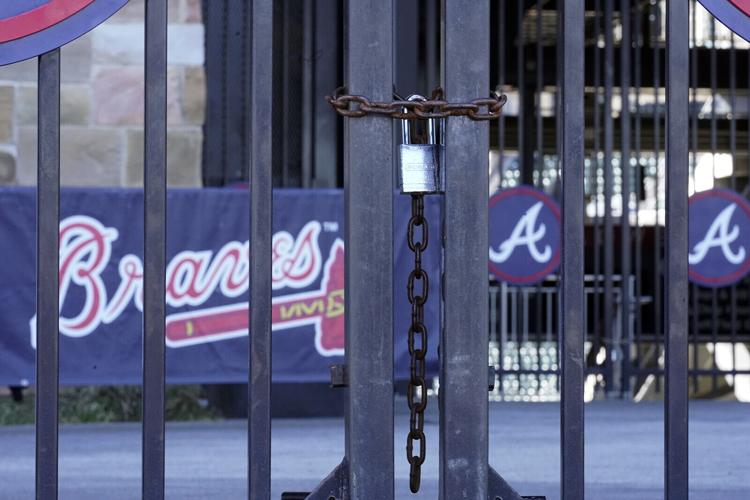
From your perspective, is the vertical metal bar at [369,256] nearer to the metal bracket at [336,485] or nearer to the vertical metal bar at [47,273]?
the metal bracket at [336,485]

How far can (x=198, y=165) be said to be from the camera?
398 inches

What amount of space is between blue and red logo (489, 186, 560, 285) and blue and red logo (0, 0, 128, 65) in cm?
779

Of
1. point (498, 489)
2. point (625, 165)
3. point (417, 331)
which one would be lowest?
point (498, 489)

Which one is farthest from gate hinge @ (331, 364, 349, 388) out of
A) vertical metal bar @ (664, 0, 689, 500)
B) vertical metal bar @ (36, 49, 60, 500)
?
vertical metal bar @ (664, 0, 689, 500)

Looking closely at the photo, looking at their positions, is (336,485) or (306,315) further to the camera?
(306,315)

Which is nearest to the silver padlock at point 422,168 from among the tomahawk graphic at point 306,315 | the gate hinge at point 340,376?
the gate hinge at point 340,376

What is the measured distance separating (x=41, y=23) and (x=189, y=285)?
561 cm

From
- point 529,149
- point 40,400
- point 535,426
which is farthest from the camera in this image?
point 529,149

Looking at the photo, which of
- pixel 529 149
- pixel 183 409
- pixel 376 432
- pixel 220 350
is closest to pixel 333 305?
pixel 220 350

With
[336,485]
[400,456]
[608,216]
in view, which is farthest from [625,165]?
[336,485]

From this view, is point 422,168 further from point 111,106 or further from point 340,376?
point 111,106

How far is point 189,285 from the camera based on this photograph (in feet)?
29.3

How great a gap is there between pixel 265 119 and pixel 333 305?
18.4 feet

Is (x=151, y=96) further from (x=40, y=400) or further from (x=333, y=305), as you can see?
(x=333, y=305)
